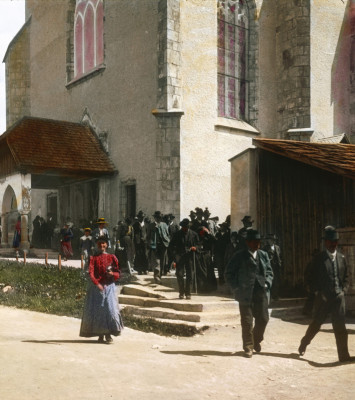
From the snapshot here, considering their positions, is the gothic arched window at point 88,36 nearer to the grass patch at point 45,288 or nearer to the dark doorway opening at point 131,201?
the dark doorway opening at point 131,201

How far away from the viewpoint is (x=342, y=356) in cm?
842

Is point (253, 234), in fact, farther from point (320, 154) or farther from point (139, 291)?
point (139, 291)

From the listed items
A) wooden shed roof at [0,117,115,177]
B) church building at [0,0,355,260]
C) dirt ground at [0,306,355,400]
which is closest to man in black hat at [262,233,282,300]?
dirt ground at [0,306,355,400]

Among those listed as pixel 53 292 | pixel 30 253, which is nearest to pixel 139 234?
pixel 53 292

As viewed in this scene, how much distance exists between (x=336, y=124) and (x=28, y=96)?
1467 centimetres

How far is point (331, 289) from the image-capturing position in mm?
8438

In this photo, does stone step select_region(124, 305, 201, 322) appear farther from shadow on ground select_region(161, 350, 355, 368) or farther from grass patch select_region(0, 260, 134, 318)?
shadow on ground select_region(161, 350, 355, 368)

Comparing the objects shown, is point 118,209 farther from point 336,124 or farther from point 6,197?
point 336,124

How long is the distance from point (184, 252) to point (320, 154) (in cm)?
343

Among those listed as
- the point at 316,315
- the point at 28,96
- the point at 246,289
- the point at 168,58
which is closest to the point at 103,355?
the point at 246,289

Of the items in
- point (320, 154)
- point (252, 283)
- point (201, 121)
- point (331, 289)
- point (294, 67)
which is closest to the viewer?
A: point (331, 289)

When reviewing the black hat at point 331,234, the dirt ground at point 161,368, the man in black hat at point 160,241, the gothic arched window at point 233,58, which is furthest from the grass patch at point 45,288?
the gothic arched window at point 233,58

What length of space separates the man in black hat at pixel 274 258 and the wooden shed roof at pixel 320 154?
1757 millimetres

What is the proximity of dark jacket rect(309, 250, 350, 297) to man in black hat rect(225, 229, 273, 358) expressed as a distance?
634 millimetres
